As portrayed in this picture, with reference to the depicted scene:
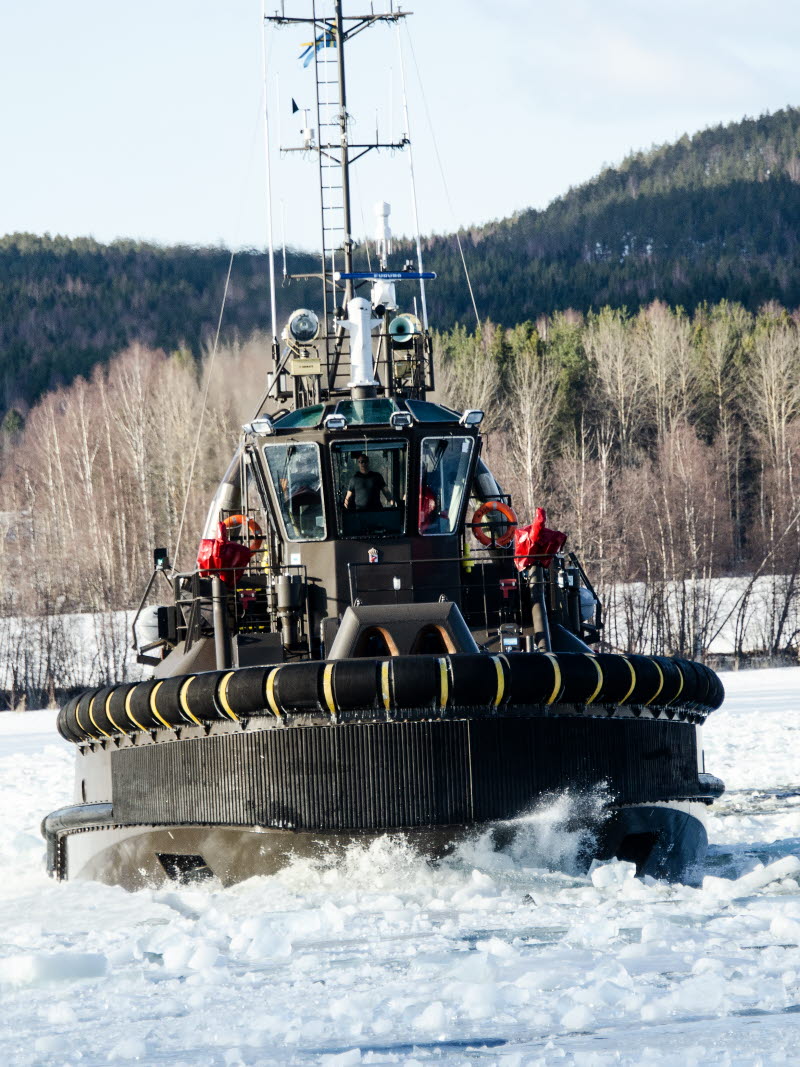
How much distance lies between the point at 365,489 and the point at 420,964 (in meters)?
4.10

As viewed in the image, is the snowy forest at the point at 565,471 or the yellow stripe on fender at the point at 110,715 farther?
the snowy forest at the point at 565,471

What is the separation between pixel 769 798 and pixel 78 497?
28.8 m

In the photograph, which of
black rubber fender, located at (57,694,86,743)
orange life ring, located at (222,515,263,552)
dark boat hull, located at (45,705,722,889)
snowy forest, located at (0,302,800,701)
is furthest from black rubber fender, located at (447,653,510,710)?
snowy forest, located at (0,302,800,701)

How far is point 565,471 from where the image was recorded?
35344 mm

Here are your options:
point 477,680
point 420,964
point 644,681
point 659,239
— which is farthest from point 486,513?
point 659,239

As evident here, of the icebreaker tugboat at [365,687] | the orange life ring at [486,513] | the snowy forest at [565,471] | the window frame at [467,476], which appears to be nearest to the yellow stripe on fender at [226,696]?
the icebreaker tugboat at [365,687]

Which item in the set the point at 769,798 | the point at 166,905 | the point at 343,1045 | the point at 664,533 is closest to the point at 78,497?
the point at 664,533

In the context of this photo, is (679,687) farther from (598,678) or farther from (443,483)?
(443,483)

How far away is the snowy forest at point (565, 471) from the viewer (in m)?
31.7

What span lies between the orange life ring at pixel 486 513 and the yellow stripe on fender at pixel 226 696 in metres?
2.83

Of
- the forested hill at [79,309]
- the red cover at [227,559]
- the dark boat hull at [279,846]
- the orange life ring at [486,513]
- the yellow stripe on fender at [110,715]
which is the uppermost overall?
the forested hill at [79,309]

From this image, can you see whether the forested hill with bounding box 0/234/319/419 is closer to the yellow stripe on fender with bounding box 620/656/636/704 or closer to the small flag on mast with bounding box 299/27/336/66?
the small flag on mast with bounding box 299/27/336/66

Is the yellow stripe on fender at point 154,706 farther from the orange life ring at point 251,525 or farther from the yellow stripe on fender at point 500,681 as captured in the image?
the orange life ring at point 251,525

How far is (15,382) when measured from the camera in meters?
52.0
